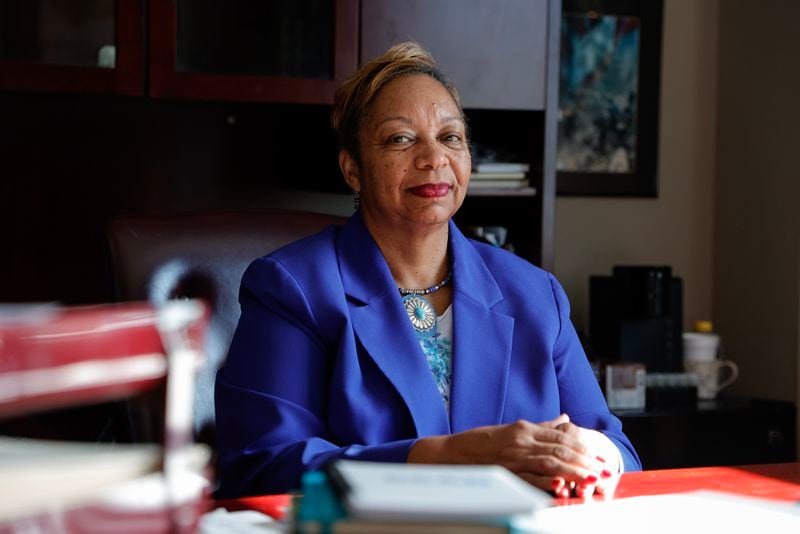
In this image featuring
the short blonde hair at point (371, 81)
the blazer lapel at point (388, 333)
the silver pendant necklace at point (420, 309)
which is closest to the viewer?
the blazer lapel at point (388, 333)

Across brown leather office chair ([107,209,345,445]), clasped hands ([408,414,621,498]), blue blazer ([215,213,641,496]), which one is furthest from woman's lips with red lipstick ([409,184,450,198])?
clasped hands ([408,414,621,498])

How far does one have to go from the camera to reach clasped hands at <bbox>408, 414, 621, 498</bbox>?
1.33 m

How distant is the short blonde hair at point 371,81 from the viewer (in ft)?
6.11

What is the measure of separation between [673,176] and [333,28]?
4.83 ft

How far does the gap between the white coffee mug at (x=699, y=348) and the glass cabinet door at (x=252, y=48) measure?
1.36 metres

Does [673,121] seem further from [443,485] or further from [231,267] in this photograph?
[443,485]

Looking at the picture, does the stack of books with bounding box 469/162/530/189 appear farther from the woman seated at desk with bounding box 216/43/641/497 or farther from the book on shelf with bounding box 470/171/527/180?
the woman seated at desk with bounding box 216/43/641/497

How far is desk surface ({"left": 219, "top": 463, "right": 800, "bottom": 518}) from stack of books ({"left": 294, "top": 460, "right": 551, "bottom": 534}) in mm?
427

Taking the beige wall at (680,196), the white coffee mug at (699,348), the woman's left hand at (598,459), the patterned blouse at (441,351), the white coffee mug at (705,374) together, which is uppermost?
the beige wall at (680,196)

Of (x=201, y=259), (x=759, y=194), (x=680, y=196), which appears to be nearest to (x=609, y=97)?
(x=680, y=196)

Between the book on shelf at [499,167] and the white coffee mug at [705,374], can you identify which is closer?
the book on shelf at [499,167]

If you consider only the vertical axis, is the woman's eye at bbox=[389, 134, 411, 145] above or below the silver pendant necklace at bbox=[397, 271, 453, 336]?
above

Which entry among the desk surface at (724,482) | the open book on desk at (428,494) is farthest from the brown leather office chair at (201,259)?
the open book on desk at (428,494)

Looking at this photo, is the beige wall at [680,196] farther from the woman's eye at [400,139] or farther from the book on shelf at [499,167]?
the woman's eye at [400,139]
